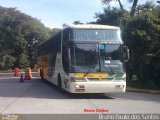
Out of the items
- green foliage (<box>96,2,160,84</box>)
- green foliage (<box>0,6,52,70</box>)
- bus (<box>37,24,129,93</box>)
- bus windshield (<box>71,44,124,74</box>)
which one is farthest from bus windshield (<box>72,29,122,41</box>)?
green foliage (<box>0,6,52,70</box>)

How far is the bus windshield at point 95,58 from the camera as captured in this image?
1922 cm

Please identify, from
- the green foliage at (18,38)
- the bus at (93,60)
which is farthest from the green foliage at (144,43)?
the green foliage at (18,38)

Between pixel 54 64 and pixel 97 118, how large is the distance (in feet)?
39.3

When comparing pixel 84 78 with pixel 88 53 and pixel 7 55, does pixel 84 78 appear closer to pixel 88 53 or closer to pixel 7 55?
pixel 88 53

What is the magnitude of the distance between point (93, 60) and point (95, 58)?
136 millimetres

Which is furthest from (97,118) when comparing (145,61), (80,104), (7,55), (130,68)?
(7,55)

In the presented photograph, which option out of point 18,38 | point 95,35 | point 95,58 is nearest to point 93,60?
point 95,58

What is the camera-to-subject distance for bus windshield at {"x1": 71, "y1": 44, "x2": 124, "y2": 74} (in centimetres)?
1922

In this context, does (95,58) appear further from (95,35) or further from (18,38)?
(18,38)

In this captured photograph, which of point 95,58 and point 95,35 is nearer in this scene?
point 95,58

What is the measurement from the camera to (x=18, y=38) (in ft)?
236

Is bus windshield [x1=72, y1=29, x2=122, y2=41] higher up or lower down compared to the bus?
higher up

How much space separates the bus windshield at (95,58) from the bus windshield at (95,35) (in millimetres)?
424

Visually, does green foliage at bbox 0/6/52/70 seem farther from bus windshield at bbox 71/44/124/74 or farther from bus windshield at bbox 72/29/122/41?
bus windshield at bbox 71/44/124/74
